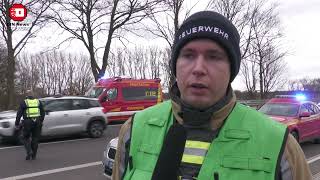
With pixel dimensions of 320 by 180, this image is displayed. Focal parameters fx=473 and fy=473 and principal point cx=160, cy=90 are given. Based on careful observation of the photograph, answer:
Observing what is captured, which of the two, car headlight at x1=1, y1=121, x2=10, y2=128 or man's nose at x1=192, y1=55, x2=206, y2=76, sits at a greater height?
man's nose at x1=192, y1=55, x2=206, y2=76

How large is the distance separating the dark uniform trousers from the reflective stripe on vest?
430 inches

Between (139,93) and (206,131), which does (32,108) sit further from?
(206,131)

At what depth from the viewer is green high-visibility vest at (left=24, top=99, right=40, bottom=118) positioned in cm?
1236

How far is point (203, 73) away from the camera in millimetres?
1819

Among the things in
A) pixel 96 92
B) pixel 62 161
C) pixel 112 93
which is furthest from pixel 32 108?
pixel 96 92

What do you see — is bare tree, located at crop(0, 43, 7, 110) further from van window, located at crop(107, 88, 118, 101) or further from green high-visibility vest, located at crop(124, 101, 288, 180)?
green high-visibility vest, located at crop(124, 101, 288, 180)

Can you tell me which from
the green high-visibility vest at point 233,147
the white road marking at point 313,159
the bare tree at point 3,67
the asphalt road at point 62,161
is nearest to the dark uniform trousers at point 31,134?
the asphalt road at point 62,161

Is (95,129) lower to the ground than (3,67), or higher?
lower

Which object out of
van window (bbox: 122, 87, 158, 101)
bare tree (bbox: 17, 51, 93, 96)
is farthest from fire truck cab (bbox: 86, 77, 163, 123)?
bare tree (bbox: 17, 51, 93, 96)

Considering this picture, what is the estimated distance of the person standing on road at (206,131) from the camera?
1688mm

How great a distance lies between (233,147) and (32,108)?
37.1ft

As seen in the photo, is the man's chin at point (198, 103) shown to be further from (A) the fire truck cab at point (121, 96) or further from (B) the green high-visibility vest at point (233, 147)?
(A) the fire truck cab at point (121, 96)

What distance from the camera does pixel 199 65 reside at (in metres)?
1.83

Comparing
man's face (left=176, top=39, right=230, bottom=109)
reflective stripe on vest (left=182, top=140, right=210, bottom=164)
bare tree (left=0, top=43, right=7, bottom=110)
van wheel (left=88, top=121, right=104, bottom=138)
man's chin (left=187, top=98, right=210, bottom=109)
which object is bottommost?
van wheel (left=88, top=121, right=104, bottom=138)
